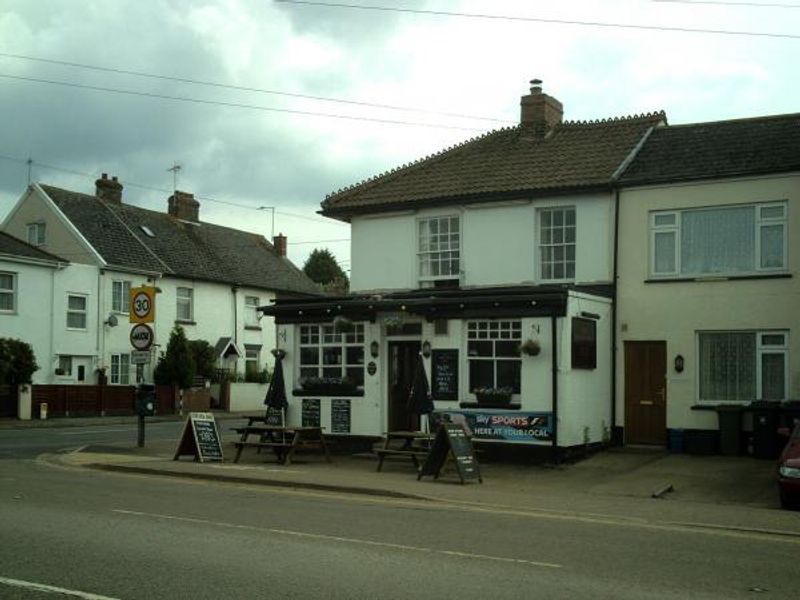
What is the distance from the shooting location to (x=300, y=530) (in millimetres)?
10633

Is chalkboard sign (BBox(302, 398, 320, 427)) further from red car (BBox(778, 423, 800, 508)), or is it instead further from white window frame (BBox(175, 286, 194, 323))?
white window frame (BBox(175, 286, 194, 323))

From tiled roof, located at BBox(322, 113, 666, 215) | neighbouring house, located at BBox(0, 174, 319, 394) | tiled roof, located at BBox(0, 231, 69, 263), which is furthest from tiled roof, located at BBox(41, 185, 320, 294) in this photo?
tiled roof, located at BBox(322, 113, 666, 215)

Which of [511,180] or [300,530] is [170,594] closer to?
[300,530]

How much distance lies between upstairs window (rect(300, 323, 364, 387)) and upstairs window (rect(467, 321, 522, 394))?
105 inches

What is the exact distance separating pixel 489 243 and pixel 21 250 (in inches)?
862

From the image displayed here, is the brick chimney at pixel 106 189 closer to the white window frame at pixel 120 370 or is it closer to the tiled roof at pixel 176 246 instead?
the tiled roof at pixel 176 246

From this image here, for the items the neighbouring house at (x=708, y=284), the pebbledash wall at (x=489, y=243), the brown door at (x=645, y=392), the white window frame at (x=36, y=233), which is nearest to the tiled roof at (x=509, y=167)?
the pebbledash wall at (x=489, y=243)

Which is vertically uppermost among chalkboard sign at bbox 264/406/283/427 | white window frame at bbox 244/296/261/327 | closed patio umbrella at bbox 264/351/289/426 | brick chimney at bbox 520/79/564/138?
brick chimney at bbox 520/79/564/138

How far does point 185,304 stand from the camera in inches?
1732

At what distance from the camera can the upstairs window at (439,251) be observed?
76.0ft

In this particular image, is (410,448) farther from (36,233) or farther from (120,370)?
(36,233)

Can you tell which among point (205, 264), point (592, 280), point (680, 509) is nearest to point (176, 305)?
point (205, 264)

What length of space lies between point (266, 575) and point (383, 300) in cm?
1267

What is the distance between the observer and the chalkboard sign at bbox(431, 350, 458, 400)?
20000 millimetres
